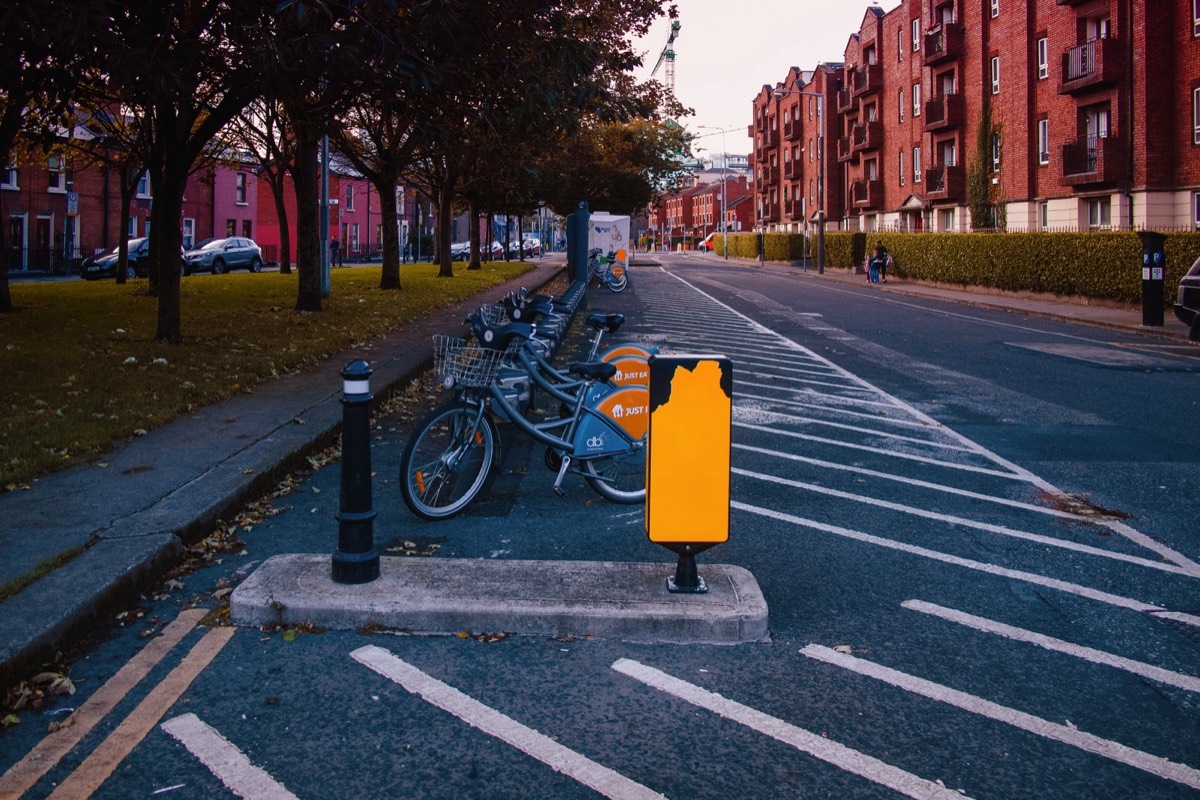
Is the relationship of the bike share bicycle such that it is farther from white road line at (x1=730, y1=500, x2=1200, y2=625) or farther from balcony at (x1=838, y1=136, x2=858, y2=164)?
balcony at (x1=838, y1=136, x2=858, y2=164)

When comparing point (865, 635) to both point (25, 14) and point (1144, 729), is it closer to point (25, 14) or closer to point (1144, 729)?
point (1144, 729)

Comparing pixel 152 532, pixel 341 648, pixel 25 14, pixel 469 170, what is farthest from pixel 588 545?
pixel 469 170

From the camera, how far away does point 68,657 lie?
14.2 feet

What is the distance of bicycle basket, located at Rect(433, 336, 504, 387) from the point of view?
6383mm

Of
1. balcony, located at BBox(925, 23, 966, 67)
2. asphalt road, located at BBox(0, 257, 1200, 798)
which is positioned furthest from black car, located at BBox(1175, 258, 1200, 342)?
balcony, located at BBox(925, 23, 966, 67)

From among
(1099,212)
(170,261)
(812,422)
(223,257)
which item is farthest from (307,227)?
(1099,212)

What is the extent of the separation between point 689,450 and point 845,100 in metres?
61.3

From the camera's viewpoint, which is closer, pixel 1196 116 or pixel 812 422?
pixel 812 422

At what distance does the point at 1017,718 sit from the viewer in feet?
12.4

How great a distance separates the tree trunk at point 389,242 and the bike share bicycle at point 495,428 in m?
22.4

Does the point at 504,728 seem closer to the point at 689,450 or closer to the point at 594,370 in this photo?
the point at 689,450

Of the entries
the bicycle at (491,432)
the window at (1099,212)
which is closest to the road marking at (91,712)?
the bicycle at (491,432)

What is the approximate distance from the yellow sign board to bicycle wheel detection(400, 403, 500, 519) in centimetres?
190

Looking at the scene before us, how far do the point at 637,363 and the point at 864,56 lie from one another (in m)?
56.8
